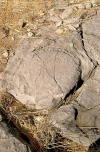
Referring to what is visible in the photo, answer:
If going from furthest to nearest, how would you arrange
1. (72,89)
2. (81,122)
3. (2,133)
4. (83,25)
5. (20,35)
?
(20,35)
(83,25)
(72,89)
(81,122)
(2,133)

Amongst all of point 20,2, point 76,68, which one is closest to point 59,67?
point 76,68

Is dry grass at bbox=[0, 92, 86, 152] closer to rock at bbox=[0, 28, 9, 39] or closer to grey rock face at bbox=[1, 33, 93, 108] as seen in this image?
grey rock face at bbox=[1, 33, 93, 108]

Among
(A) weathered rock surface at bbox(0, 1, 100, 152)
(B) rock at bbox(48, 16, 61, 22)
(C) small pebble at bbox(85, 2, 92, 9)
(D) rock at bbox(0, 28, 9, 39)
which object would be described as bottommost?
(A) weathered rock surface at bbox(0, 1, 100, 152)

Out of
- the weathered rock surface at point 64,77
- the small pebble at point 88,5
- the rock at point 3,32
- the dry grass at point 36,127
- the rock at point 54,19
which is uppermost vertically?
Result: the small pebble at point 88,5

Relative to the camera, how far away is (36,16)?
4.10 m

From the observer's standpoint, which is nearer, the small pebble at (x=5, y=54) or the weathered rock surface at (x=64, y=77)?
the weathered rock surface at (x=64, y=77)

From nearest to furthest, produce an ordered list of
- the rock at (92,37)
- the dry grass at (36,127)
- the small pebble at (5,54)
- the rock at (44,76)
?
the dry grass at (36,127), the rock at (44,76), the rock at (92,37), the small pebble at (5,54)

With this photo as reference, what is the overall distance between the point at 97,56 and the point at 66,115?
720 mm

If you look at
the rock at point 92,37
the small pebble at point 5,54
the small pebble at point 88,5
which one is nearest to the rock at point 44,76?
the rock at point 92,37

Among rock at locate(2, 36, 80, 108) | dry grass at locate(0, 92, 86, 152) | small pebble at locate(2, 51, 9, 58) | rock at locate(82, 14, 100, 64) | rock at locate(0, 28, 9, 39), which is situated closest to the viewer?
dry grass at locate(0, 92, 86, 152)

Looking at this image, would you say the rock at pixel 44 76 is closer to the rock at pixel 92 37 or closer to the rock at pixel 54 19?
the rock at pixel 92 37

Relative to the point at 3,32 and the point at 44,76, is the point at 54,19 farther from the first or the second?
the point at 44,76

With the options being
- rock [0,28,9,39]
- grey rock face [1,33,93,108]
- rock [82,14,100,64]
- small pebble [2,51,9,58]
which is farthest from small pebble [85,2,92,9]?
small pebble [2,51,9,58]

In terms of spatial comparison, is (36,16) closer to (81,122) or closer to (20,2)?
(20,2)
